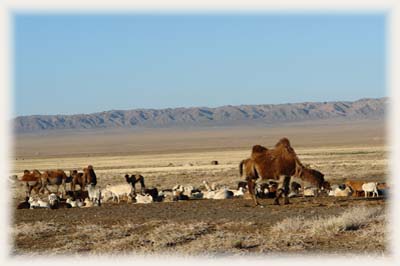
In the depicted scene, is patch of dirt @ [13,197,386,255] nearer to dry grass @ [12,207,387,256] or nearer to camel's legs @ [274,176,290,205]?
dry grass @ [12,207,387,256]

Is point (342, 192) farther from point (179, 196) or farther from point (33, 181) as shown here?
point (33, 181)

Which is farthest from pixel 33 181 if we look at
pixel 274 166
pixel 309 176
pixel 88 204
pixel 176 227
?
pixel 176 227

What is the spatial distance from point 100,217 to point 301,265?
27.0 ft

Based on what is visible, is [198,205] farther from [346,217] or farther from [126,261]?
[126,261]

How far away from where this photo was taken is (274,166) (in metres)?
19.0

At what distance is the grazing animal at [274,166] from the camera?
19000 millimetres

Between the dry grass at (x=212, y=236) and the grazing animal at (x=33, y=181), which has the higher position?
the grazing animal at (x=33, y=181)

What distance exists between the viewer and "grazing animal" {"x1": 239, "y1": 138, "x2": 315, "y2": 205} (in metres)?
19.0

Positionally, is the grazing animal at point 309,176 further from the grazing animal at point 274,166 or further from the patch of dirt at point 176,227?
the patch of dirt at point 176,227

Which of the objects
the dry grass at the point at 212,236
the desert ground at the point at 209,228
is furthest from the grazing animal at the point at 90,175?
the dry grass at the point at 212,236

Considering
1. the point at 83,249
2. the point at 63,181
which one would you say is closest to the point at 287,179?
the point at 83,249

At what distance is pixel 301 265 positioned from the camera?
418 inches

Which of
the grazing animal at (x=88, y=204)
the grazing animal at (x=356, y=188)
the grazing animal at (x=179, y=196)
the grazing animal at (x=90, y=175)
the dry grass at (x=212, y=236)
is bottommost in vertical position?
the dry grass at (x=212, y=236)

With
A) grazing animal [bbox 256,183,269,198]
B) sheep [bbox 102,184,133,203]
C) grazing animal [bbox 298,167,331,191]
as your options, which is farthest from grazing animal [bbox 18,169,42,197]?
grazing animal [bbox 298,167,331,191]
